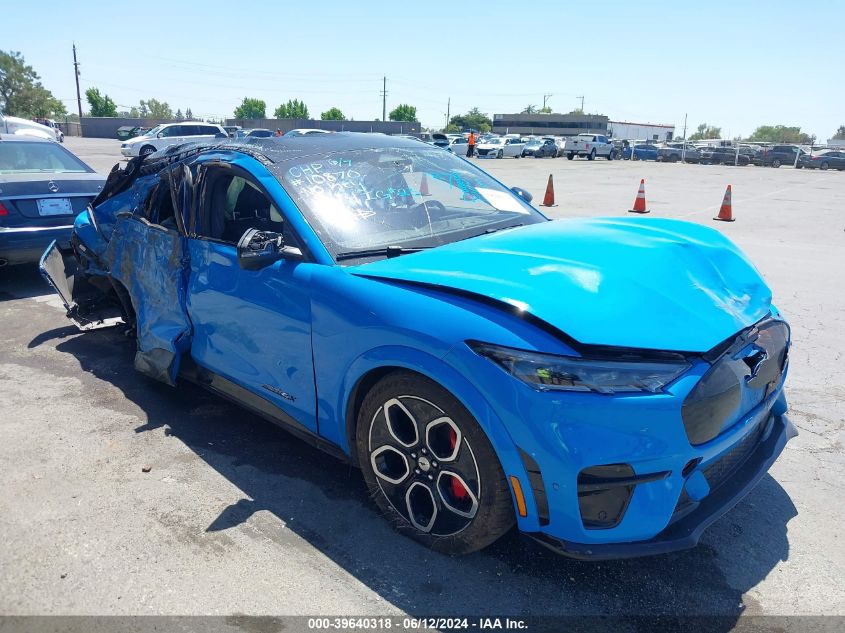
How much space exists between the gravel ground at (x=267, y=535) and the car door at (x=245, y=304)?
1.31 feet

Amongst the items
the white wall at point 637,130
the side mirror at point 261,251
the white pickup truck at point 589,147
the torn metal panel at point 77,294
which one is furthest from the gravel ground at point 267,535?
the white wall at point 637,130

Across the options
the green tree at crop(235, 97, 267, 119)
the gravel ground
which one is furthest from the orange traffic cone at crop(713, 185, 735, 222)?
the green tree at crop(235, 97, 267, 119)

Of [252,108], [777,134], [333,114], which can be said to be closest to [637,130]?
[777,134]

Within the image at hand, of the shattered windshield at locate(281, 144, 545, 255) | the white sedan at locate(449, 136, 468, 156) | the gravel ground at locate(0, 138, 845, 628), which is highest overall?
the white sedan at locate(449, 136, 468, 156)

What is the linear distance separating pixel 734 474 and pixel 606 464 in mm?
831

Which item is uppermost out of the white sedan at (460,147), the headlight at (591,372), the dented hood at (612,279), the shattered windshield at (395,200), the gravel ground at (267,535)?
the white sedan at (460,147)

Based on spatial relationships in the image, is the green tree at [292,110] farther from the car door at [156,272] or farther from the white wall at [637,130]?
the car door at [156,272]

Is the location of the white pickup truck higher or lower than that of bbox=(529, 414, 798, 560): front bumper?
higher

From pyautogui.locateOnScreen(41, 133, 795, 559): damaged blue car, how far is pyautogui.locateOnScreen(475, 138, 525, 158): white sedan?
4050 centimetres

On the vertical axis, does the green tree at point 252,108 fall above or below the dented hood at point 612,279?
above

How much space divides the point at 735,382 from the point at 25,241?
23.0ft

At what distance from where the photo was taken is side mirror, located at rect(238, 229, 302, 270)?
9.78ft

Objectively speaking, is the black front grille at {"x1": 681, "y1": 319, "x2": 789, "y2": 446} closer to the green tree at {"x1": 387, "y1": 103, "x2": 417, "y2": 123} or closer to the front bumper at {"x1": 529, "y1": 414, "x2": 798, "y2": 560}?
the front bumper at {"x1": 529, "y1": 414, "x2": 798, "y2": 560}

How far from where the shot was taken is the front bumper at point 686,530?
7.18 ft
